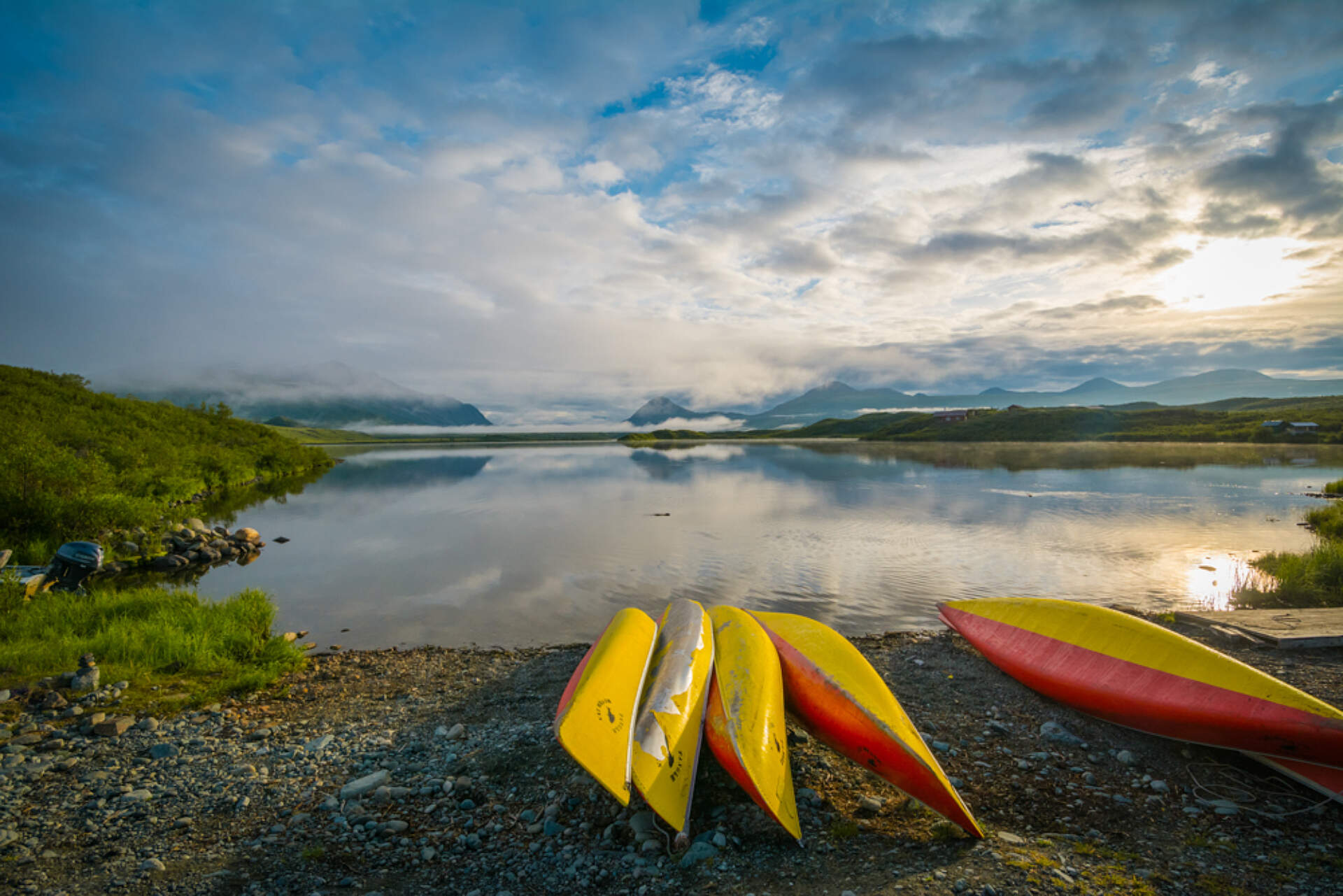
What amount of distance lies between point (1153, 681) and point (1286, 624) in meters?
4.88

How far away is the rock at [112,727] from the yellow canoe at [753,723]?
235 inches

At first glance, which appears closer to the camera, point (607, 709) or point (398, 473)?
point (607, 709)

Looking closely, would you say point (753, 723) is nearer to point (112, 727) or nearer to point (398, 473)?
point (112, 727)

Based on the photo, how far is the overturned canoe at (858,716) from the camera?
4.22 metres

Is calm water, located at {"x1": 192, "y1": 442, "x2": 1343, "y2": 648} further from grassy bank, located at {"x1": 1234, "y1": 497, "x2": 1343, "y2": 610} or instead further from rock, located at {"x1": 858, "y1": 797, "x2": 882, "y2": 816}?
rock, located at {"x1": 858, "y1": 797, "x2": 882, "y2": 816}

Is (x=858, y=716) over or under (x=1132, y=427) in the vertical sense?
under

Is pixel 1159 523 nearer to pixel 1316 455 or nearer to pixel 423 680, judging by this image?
pixel 423 680

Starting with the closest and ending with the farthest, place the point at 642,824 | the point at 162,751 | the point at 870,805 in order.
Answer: the point at 642,824, the point at 870,805, the point at 162,751

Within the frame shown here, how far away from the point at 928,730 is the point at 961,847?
2083 mm

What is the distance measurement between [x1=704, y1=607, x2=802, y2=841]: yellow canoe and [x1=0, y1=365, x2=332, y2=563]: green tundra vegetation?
1639cm

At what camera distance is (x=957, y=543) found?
17.2 m

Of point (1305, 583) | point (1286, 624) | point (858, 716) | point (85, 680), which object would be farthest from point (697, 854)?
point (1305, 583)

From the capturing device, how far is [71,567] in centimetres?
1085

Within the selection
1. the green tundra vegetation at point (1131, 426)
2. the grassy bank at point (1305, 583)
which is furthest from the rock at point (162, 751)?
the green tundra vegetation at point (1131, 426)
